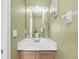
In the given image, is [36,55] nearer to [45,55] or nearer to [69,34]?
[45,55]

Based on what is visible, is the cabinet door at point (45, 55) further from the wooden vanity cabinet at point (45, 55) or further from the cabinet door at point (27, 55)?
the cabinet door at point (27, 55)

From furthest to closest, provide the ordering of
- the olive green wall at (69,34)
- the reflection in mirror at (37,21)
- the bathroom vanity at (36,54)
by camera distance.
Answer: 1. the reflection in mirror at (37,21)
2. the bathroom vanity at (36,54)
3. the olive green wall at (69,34)

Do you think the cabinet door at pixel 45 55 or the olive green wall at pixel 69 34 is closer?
the olive green wall at pixel 69 34

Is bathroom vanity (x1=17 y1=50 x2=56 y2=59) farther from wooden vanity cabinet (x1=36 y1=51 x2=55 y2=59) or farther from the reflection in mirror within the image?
the reflection in mirror

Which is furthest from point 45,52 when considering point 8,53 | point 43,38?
point 8,53

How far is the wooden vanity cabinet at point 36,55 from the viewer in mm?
3111

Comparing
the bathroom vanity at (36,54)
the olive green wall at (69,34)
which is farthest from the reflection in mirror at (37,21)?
the olive green wall at (69,34)

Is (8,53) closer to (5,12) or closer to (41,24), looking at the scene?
(5,12)

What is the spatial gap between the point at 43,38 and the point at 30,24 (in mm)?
486

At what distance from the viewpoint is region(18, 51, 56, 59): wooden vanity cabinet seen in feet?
10.2

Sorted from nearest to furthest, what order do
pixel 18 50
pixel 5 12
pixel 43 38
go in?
pixel 5 12 < pixel 18 50 < pixel 43 38

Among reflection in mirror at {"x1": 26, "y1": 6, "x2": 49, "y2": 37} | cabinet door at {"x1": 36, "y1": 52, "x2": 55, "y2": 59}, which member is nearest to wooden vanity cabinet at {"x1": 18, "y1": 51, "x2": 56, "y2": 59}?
cabinet door at {"x1": 36, "y1": 52, "x2": 55, "y2": 59}

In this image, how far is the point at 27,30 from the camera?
3.92 metres

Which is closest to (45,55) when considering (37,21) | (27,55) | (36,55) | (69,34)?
(36,55)
